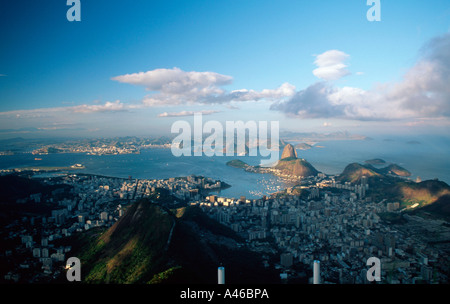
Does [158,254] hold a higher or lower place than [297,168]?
Result: lower

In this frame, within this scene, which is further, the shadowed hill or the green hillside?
the green hillside

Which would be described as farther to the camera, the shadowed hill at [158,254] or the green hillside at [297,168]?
the green hillside at [297,168]

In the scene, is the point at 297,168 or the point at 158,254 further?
the point at 297,168

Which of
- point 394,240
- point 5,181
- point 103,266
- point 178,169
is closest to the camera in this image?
point 103,266
